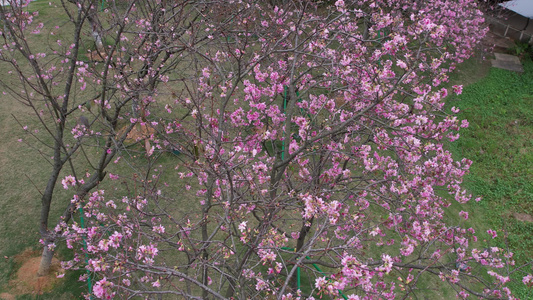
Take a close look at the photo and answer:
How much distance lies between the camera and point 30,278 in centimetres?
588

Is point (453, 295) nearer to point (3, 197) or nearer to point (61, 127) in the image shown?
point (61, 127)

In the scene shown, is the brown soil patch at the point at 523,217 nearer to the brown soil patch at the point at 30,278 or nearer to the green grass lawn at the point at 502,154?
the green grass lawn at the point at 502,154

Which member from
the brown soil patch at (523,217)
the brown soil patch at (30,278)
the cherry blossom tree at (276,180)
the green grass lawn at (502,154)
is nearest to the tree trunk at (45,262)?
the brown soil patch at (30,278)

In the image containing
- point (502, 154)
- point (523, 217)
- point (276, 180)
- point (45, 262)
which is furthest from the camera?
point (502, 154)

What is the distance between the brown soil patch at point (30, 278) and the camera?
18.9ft

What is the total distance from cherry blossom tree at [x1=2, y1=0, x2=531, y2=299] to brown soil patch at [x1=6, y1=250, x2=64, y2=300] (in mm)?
424

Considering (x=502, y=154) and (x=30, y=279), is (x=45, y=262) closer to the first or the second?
(x=30, y=279)

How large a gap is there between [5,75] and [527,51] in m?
17.3

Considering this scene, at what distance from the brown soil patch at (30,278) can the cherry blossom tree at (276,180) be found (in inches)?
16.7

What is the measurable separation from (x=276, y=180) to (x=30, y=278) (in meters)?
4.14

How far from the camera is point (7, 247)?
6.30 metres

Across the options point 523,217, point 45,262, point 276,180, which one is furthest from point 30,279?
point 523,217

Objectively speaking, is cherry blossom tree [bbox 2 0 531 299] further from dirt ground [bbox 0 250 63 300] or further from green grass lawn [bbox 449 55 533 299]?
green grass lawn [bbox 449 55 533 299]

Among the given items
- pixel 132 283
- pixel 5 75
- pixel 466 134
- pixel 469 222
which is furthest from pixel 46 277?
pixel 466 134
